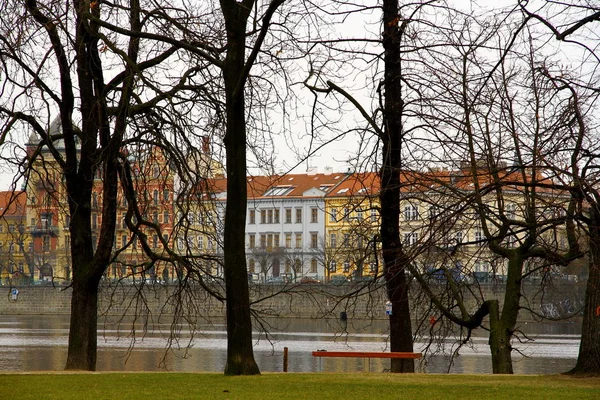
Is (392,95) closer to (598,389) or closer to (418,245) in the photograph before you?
(418,245)

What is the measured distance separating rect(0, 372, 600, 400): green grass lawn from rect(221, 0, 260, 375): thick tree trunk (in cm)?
43

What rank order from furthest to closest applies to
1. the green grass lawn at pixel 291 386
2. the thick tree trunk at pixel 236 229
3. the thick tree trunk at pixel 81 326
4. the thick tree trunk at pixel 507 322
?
the thick tree trunk at pixel 81 326
the thick tree trunk at pixel 507 322
the thick tree trunk at pixel 236 229
the green grass lawn at pixel 291 386

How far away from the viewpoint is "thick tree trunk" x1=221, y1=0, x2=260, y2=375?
561 inches

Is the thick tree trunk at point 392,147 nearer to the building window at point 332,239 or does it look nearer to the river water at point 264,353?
the river water at point 264,353

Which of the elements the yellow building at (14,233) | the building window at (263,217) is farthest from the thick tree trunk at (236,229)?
the building window at (263,217)

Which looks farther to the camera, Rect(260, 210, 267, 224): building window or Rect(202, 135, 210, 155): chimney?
Rect(260, 210, 267, 224): building window

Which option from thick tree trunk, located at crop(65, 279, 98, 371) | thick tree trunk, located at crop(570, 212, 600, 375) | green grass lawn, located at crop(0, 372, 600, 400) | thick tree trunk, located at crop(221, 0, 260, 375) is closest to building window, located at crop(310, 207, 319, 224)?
thick tree trunk, located at crop(65, 279, 98, 371)

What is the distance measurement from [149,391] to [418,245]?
4.37 m

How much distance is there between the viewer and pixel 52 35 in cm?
1600

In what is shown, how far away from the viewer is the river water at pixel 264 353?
31.8m

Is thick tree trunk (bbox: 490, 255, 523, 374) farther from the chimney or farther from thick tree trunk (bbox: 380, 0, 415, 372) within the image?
the chimney

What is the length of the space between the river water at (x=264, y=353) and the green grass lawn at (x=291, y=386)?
8.67 m

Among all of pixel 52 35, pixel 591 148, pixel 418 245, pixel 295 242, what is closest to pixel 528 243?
pixel 591 148

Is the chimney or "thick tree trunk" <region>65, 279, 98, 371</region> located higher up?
the chimney
